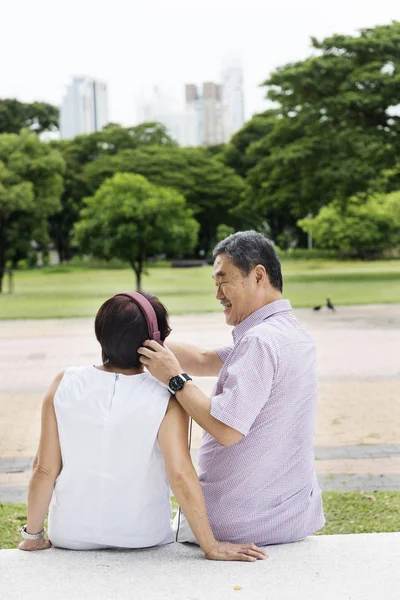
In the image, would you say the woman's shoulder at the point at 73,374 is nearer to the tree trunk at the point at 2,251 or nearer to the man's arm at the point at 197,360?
the man's arm at the point at 197,360

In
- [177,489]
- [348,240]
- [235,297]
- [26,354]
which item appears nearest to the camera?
[177,489]

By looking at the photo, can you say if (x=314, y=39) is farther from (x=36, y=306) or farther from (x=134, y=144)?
(x=134, y=144)

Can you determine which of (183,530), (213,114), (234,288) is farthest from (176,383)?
(213,114)

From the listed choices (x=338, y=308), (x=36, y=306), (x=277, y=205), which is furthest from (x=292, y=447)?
(x=277, y=205)

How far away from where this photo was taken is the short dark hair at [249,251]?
6.53 ft

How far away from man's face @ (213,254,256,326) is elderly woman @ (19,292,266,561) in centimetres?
16

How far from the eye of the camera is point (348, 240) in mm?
30609

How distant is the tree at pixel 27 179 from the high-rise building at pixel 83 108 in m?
10.7

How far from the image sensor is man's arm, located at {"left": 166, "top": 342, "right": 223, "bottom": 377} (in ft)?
7.54

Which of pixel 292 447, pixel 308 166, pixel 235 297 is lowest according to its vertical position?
pixel 292 447

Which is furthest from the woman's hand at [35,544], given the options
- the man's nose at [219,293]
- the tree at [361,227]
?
the tree at [361,227]

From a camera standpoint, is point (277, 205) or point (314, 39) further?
point (277, 205)

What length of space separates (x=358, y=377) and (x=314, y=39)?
16192mm

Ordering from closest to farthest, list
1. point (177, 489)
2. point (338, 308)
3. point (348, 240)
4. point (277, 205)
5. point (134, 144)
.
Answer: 1. point (177, 489)
2. point (338, 308)
3. point (277, 205)
4. point (348, 240)
5. point (134, 144)
